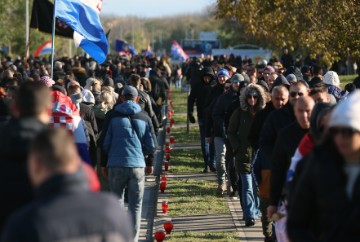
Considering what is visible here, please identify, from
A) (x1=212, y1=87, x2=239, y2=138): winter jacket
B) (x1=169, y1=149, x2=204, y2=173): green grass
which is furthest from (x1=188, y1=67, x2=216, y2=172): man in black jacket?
(x1=212, y1=87, x2=239, y2=138): winter jacket

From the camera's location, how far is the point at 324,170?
18.6 feet

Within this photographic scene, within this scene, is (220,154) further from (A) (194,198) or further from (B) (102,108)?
(B) (102,108)

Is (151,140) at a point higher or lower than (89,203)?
lower

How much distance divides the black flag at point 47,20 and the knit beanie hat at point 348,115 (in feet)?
67.8

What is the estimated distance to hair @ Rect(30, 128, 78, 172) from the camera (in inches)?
183

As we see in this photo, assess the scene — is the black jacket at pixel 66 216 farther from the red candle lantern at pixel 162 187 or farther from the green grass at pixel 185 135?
the green grass at pixel 185 135

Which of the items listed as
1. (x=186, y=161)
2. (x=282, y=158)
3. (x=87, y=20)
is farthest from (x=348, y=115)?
(x=186, y=161)

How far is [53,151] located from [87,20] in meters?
13.4

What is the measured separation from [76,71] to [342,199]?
21053mm

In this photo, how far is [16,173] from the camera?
613 cm

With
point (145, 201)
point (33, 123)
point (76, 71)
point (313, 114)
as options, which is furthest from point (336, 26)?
point (33, 123)

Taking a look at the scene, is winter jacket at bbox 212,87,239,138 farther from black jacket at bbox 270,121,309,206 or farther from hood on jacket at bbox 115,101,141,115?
black jacket at bbox 270,121,309,206

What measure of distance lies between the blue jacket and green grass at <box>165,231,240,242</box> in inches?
56.4

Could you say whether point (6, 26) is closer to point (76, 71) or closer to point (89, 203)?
point (76, 71)
